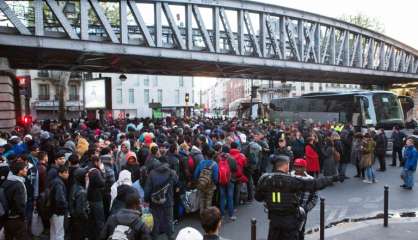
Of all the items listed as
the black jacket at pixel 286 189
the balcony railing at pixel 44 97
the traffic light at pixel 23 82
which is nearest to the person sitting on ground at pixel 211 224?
the black jacket at pixel 286 189

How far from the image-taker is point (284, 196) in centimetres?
550

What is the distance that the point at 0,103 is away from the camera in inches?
651

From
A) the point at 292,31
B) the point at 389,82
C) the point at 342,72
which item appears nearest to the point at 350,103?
the point at 292,31

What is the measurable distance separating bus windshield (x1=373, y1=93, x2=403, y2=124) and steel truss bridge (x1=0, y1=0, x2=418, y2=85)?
293 inches

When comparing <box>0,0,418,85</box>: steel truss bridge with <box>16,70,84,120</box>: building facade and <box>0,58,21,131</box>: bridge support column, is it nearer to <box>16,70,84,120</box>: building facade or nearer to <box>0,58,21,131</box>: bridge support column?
<box>0,58,21,131</box>: bridge support column

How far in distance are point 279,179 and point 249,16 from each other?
2342 centimetres

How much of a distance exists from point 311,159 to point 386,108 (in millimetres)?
13349

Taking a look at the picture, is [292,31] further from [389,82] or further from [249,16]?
[389,82]

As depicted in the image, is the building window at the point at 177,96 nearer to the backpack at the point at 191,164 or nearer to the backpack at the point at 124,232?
the backpack at the point at 191,164

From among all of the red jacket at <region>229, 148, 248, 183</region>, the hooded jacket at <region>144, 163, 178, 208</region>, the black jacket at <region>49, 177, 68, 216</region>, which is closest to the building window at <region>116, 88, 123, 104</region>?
the red jacket at <region>229, 148, 248, 183</region>

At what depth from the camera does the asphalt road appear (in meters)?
9.08

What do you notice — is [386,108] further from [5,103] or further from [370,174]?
[5,103]

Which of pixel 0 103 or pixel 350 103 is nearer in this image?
pixel 0 103

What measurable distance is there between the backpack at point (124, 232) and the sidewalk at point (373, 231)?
4729mm
